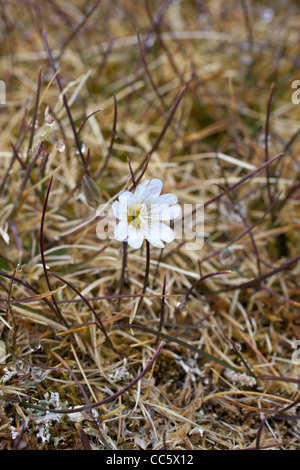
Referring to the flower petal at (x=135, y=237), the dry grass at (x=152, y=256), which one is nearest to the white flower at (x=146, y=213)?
the flower petal at (x=135, y=237)

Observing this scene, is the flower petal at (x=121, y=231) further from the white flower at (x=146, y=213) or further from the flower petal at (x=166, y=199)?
the flower petal at (x=166, y=199)

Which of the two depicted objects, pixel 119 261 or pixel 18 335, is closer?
pixel 18 335

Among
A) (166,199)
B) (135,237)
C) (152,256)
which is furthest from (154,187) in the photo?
(152,256)

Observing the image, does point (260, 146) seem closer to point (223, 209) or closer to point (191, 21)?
point (223, 209)

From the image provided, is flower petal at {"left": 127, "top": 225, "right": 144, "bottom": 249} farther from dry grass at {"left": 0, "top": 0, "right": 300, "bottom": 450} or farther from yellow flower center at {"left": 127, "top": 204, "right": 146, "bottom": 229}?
dry grass at {"left": 0, "top": 0, "right": 300, "bottom": 450}

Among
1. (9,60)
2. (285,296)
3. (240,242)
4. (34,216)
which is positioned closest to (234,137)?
(240,242)

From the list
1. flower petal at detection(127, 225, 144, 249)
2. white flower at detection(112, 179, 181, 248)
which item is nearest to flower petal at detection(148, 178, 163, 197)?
white flower at detection(112, 179, 181, 248)
